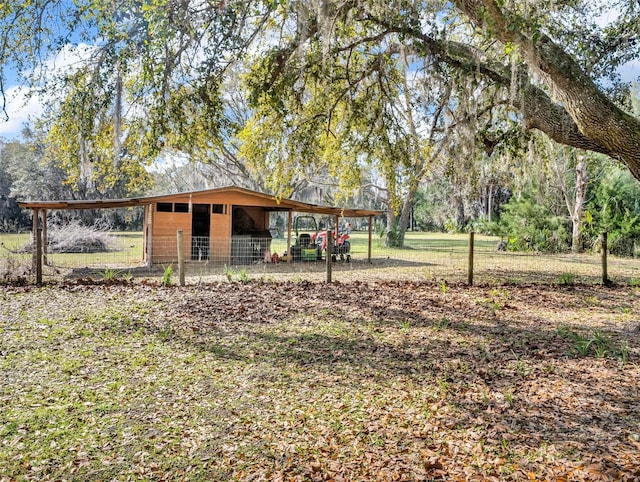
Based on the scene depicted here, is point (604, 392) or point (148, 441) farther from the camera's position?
point (604, 392)

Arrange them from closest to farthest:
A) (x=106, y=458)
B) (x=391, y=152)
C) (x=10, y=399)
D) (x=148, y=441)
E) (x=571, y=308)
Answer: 1. (x=106, y=458)
2. (x=148, y=441)
3. (x=10, y=399)
4. (x=571, y=308)
5. (x=391, y=152)

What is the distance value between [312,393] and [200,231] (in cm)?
1602

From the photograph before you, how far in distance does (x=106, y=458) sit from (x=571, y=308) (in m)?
7.94

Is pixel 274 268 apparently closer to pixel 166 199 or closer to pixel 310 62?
pixel 166 199

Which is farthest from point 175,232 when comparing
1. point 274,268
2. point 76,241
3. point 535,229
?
point 535,229

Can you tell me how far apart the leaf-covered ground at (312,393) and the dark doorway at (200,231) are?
886 cm

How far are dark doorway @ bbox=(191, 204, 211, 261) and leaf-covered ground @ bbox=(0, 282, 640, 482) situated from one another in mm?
8858

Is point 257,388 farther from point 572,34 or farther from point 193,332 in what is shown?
point 572,34

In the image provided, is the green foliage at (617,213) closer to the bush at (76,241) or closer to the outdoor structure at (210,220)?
the outdoor structure at (210,220)

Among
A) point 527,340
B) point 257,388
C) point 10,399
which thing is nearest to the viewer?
point 10,399

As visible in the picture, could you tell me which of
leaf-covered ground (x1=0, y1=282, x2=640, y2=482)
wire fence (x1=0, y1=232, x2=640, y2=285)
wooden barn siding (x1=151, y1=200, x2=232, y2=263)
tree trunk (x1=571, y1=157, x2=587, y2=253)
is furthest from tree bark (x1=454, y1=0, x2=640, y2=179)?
tree trunk (x1=571, y1=157, x2=587, y2=253)

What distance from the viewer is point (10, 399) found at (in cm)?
394

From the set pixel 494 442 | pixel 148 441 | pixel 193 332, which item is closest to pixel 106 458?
pixel 148 441

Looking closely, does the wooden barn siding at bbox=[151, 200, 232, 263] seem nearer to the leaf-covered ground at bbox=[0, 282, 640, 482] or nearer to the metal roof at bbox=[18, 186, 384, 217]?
the metal roof at bbox=[18, 186, 384, 217]
